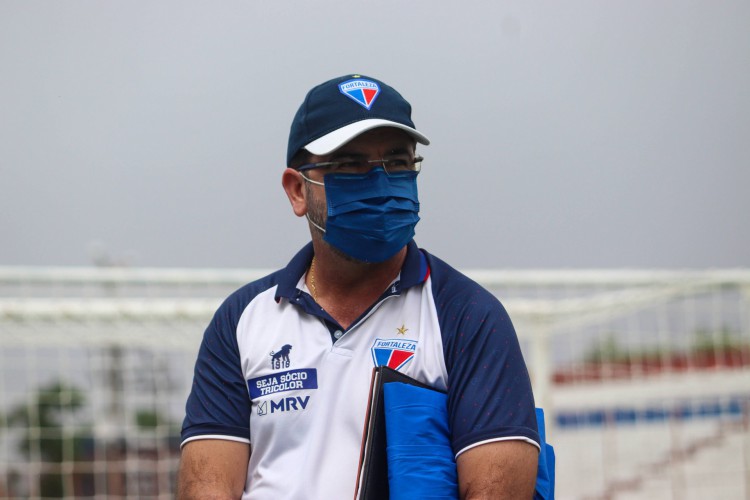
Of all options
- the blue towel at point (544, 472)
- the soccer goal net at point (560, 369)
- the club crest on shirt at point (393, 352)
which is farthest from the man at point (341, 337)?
the soccer goal net at point (560, 369)

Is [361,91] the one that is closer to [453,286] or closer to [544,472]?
[453,286]

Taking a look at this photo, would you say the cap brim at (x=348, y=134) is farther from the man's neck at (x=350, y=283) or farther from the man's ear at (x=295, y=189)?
the man's neck at (x=350, y=283)

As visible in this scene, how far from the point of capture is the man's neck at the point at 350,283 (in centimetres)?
278

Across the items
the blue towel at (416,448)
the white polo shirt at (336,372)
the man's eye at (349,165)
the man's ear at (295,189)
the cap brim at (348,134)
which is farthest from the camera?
the man's ear at (295,189)

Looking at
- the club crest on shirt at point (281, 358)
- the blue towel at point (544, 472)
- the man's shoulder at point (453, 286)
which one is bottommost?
the blue towel at point (544, 472)

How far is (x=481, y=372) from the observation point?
2.52 m

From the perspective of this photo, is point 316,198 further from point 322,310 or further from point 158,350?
point 158,350

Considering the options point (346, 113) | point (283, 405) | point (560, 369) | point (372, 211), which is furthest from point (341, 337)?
point (560, 369)

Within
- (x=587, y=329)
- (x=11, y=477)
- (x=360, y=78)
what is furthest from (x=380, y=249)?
(x=11, y=477)

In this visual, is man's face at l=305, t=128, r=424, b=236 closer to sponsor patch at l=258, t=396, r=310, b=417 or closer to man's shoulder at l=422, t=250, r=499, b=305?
man's shoulder at l=422, t=250, r=499, b=305

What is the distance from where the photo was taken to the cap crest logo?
2699 millimetres

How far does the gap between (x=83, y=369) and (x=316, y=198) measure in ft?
12.6

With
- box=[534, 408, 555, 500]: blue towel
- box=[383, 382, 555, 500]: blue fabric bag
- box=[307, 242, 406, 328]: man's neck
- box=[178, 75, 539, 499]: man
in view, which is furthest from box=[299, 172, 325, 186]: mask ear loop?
box=[534, 408, 555, 500]: blue towel

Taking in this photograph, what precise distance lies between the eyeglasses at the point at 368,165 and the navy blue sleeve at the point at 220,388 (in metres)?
0.45
